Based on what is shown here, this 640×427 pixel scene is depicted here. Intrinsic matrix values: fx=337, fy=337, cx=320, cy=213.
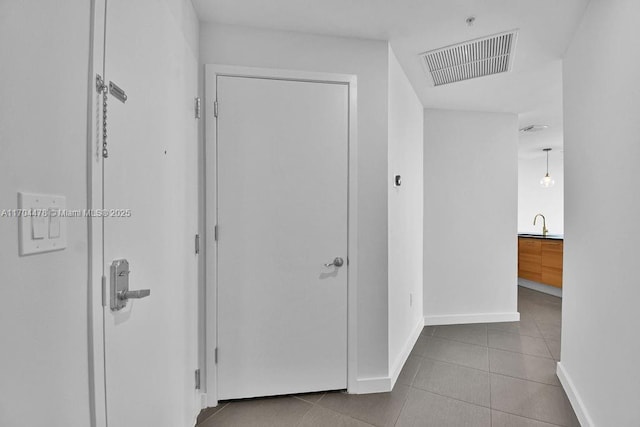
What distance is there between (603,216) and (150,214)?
2.20m

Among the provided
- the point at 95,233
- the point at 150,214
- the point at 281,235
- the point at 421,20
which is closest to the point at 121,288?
the point at 95,233

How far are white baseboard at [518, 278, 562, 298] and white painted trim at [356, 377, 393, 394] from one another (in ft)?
13.9

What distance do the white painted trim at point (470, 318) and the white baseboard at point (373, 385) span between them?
166cm

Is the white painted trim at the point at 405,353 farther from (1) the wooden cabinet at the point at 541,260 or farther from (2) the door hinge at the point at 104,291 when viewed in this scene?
(1) the wooden cabinet at the point at 541,260

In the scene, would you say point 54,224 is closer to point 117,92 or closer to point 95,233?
point 95,233

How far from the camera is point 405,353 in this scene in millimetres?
2863

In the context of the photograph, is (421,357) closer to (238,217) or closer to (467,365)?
(467,365)

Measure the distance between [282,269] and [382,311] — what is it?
29.7 inches

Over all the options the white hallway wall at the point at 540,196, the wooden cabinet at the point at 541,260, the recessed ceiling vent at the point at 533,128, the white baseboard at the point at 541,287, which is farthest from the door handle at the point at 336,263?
the white hallway wall at the point at 540,196

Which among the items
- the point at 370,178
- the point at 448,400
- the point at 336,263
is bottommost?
the point at 448,400

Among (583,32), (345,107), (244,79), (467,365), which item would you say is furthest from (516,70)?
(467,365)

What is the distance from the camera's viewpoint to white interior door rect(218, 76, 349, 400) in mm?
2178

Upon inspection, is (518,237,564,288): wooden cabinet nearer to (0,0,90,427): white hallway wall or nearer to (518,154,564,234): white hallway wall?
(518,154,564,234): white hallway wall

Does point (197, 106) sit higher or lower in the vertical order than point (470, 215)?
higher
